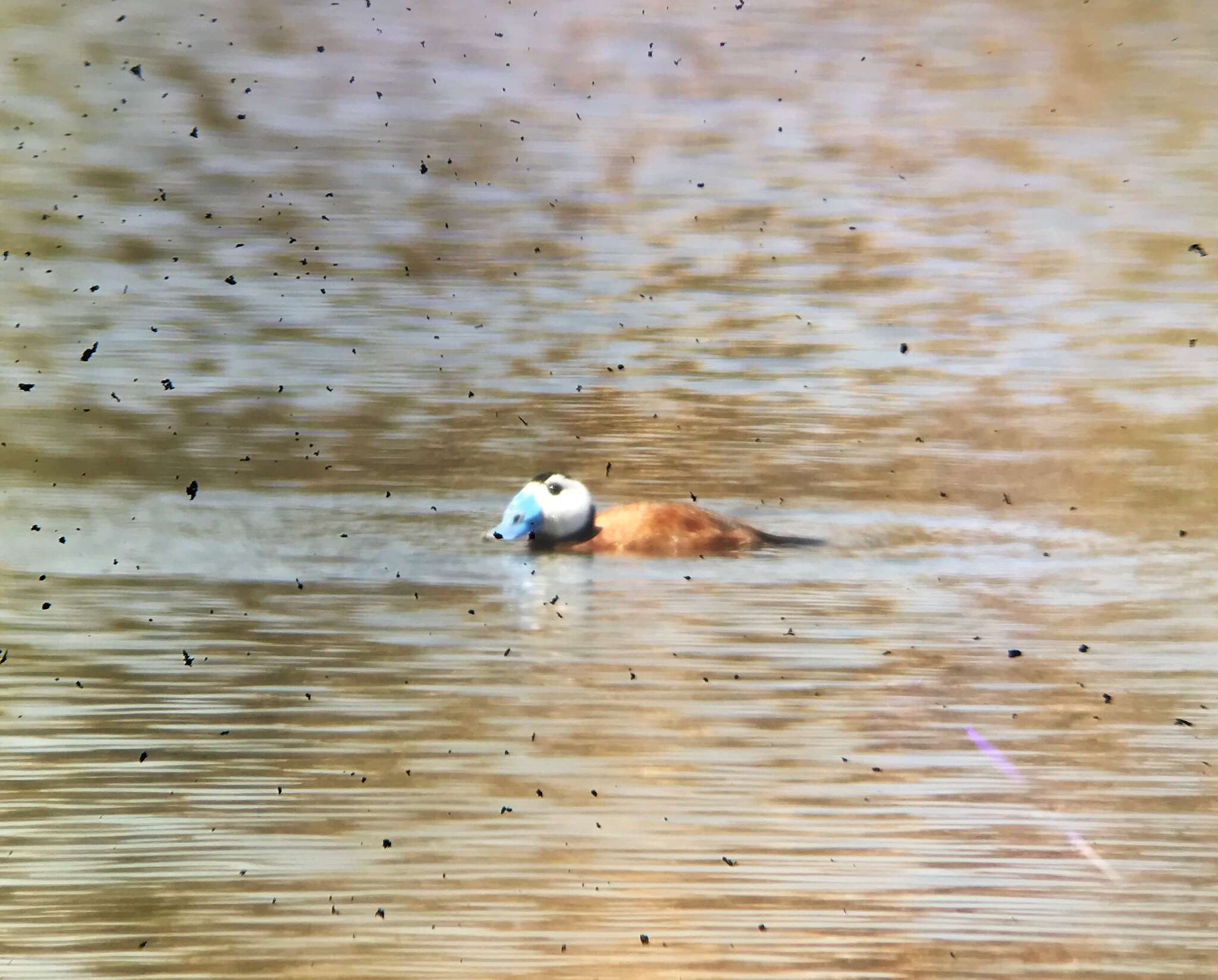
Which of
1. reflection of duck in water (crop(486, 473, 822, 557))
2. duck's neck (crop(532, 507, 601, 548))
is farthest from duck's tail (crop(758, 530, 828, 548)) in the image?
duck's neck (crop(532, 507, 601, 548))

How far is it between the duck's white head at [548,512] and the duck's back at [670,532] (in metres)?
0.03

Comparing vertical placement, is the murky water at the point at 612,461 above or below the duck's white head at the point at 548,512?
above

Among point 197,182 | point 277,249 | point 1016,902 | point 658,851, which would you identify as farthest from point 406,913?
point 197,182

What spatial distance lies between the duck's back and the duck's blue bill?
61mm

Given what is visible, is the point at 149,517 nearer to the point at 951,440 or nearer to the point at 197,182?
the point at 197,182

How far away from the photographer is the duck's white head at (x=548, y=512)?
1.58 meters

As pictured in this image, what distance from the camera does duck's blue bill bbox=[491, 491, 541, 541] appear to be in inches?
62.2

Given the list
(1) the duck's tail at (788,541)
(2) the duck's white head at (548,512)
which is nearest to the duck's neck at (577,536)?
(2) the duck's white head at (548,512)

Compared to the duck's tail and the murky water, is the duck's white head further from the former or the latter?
the duck's tail

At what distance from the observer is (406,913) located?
0.99 m

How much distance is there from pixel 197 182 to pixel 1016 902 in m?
1.42

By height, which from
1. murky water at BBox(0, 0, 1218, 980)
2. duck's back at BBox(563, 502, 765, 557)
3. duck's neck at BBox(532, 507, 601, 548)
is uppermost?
murky water at BBox(0, 0, 1218, 980)

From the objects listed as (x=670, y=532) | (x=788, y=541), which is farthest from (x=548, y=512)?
(x=788, y=541)

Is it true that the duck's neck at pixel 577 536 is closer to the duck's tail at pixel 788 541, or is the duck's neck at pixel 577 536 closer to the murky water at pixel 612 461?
the murky water at pixel 612 461
